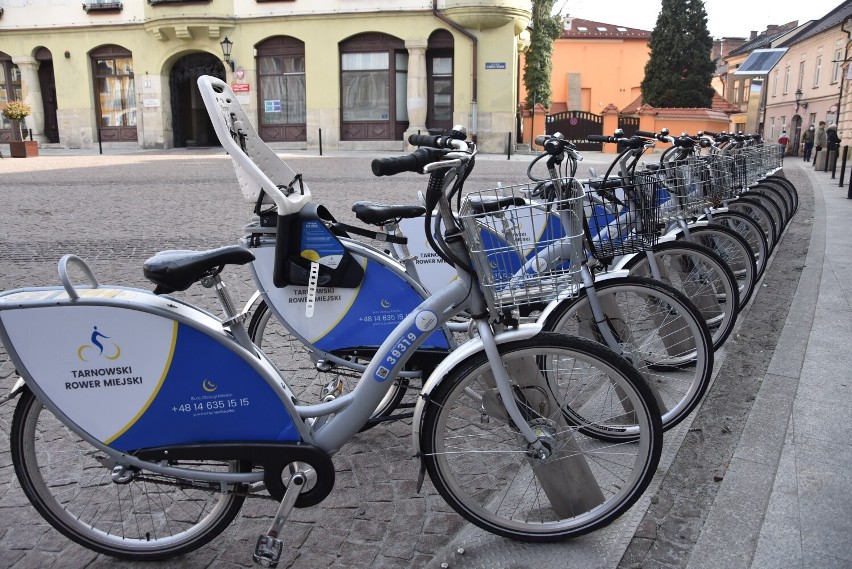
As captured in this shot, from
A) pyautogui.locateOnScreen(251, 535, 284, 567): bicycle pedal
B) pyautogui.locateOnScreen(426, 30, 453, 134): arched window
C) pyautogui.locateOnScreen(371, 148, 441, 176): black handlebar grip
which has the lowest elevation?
pyautogui.locateOnScreen(251, 535, 284, 567): bicycle pedal

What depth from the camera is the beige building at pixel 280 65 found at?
84.5 ft

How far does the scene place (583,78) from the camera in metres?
43.1

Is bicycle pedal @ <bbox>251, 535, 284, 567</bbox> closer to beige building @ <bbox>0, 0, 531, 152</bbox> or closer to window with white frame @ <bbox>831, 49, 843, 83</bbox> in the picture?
beige building @ <bbox>0, 0, 531, 152</bbox>

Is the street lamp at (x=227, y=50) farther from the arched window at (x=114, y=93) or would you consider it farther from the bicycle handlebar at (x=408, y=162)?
the bicycle handlebar at (x=408, y=162)

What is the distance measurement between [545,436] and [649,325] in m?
1.24

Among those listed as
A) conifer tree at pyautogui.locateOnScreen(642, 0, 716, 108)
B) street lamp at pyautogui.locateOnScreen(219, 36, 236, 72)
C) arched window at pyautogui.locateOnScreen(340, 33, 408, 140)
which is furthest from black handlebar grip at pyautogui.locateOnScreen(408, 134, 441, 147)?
conifer tree at pyautogui.locateOnScreen(642, 0, 716, 108)

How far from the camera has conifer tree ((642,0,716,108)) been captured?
32875 mm

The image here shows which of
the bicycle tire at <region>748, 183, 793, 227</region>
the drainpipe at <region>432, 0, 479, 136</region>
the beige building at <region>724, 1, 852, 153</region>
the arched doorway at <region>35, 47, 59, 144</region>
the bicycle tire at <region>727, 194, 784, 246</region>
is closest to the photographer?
the bicycle tire at <region>727, 194, 784, 246</region>

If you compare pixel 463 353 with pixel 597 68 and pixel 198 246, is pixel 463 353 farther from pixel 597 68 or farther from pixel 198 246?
pixel 597 68

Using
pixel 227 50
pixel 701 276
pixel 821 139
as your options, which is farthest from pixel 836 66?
pixel 701 276

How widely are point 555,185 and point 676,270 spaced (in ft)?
5.29

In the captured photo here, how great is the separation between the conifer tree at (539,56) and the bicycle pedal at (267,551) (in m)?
30.1

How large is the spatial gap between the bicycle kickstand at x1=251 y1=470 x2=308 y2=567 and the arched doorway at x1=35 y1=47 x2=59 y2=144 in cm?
3118

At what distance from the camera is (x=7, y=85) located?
2931 cm
